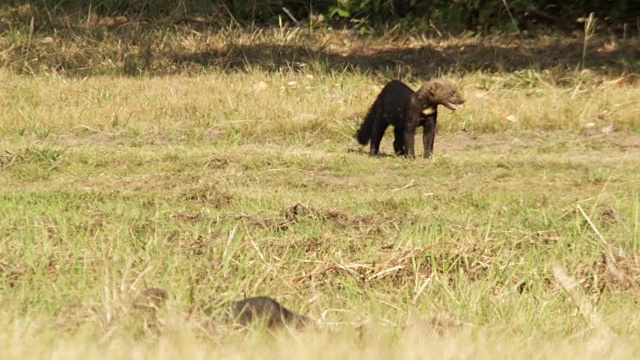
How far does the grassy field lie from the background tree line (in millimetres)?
608

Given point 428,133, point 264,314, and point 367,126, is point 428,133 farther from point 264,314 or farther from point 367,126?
point 264,314

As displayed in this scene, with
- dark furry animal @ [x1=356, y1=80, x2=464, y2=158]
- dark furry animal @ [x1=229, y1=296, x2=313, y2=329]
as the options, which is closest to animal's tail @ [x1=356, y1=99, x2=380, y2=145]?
dark furry animal @ [x1=356, y1=80, x2=464, y2=158]

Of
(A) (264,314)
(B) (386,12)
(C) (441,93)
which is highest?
(A) (264,314)

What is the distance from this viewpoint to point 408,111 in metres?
9.45

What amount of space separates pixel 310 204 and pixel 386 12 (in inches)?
314

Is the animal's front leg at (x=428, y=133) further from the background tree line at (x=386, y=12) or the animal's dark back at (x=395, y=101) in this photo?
the background tree line at (x=386, y=12)

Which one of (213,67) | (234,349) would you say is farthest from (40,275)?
(213,67)

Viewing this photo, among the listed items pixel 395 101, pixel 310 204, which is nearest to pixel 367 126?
pixel 395 101

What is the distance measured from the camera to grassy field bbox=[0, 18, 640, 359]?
3887 mm

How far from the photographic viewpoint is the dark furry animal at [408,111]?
370 inches

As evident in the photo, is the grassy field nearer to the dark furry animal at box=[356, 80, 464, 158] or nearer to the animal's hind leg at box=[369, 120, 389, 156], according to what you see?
the animal's hind leg at box=[369, 120, 389, 156]

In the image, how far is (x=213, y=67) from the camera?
12.9 meters

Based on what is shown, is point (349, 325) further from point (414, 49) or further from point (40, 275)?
point (414, 49)

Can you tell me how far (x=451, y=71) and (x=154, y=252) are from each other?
7306mm
